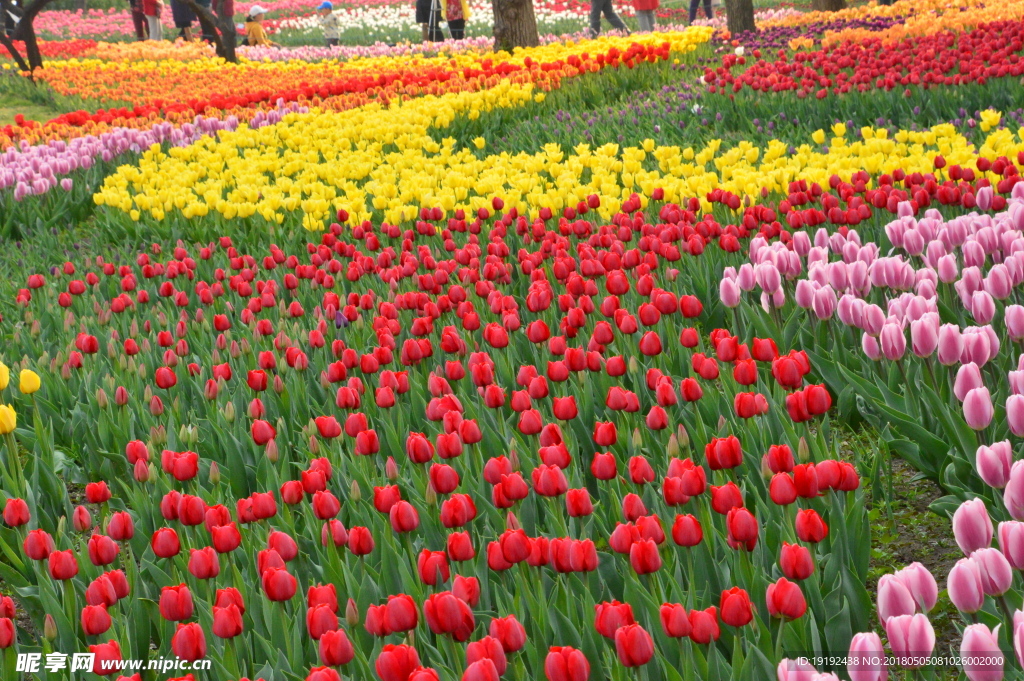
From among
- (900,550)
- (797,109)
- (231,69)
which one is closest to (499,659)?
(900,550)

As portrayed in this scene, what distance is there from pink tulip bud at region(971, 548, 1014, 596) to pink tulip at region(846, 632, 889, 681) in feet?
1.03

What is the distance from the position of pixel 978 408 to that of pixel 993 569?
83 centimetres

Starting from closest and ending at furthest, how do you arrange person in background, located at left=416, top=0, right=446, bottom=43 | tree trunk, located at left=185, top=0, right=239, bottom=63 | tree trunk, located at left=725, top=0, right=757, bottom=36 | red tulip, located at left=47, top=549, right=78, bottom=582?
red tulip, located at left=47, top=549, right=78, bottom=582 < tree trunk, located at left=725, top=0, right=757, bottom=36 < tree trunk, located at left=185, top=0, right=239, bottom=63 < person in background, located at left=416, top=0, right=446, bottom=43

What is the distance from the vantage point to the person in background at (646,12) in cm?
2100

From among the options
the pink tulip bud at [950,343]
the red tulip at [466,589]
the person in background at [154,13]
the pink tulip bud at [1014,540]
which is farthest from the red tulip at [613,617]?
the person in background at [154,13]

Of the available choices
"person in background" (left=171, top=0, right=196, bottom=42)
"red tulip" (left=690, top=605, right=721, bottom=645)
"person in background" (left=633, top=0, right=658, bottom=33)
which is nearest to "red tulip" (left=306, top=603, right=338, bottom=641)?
"red tulip" (left=690, top=605, right=721, bottom=645)

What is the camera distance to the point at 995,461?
2.14 metres

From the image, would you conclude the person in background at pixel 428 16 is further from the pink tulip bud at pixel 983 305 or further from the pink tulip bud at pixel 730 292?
the pink tulip bud at pixel 983 305

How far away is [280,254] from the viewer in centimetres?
575

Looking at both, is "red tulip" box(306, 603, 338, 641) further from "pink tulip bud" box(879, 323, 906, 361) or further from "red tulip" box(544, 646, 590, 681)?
"pink tulip bud" box(879, 323, 906, 361)

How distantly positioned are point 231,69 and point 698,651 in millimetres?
19725

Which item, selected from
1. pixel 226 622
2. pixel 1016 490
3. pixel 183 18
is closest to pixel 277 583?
pixel 226 622

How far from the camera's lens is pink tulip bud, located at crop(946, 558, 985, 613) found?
5.68ft

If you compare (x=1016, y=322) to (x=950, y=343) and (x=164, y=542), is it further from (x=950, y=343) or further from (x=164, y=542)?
(x=164, y=542)
